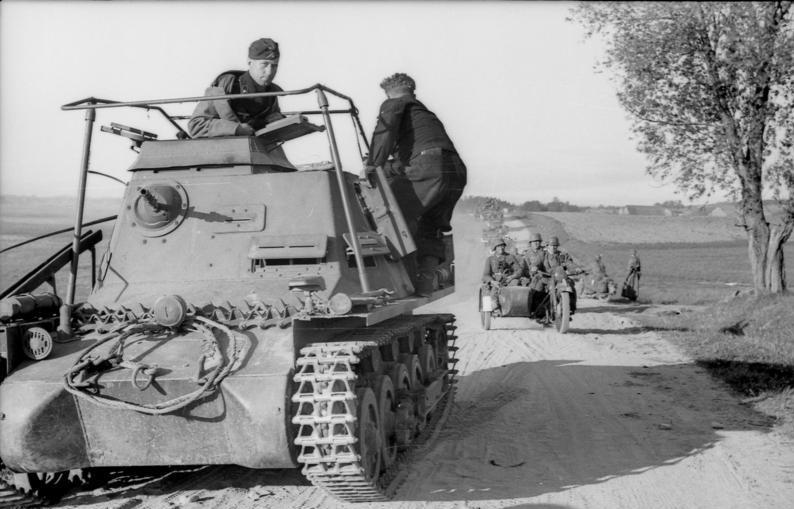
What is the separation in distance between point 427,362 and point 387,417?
206 centimetres

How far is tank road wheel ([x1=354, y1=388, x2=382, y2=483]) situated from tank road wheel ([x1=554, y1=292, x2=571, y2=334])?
424 inches

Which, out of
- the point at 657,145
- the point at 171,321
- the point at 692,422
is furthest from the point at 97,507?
the point at 657,145

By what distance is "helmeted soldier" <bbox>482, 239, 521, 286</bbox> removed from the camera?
18.7 m

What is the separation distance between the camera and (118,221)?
26.0 ft

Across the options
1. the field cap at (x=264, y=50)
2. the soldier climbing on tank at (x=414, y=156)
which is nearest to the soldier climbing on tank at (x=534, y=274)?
the soldier climbing on tank at (x=414, y=156)

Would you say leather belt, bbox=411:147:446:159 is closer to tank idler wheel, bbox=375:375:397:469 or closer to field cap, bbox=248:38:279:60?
field cap, bbox=248:38:279:60

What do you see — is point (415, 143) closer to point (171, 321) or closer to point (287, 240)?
point (287, 240)

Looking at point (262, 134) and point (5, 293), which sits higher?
point (262, 134)

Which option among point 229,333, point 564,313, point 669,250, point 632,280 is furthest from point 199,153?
point 669,250

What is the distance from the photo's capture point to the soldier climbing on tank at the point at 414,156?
9.52 meters

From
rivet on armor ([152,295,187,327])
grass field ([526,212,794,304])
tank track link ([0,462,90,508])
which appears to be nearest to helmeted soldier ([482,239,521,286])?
grass field ([526,212,794,304])

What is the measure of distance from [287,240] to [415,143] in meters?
2.75

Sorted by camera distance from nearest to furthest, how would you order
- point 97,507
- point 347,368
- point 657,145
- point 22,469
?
point 347,368
point 22,469
point 97,507
point 657,145

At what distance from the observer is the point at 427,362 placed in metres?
9.53
